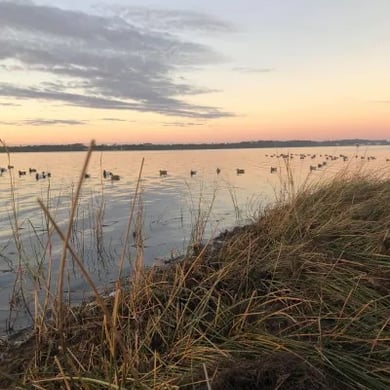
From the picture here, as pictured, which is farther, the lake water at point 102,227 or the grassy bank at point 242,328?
the lake water at point 102,227

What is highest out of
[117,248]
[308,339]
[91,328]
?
[308,339]

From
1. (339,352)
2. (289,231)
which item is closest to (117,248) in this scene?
(289,231)

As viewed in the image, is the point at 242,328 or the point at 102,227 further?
the point at 102,227

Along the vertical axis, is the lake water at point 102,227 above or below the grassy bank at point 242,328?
below

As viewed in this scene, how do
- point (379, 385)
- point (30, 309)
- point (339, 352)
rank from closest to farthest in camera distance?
1. point (379, 385)
2. point (339, 352)
3. point (30, 309)

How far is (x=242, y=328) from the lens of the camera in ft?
12.0

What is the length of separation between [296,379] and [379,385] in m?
0.60

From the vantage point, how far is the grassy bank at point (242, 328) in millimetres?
2738

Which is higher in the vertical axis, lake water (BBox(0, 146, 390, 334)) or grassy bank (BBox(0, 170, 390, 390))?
grassy bank (BBox(0, 170, 390, 390))

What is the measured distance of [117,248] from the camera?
10961 millimetres

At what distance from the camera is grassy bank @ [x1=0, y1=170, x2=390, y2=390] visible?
274 centimetres

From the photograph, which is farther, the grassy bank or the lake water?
the lake water

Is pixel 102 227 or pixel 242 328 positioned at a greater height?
pixel 242 328

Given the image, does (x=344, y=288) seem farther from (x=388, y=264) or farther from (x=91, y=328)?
(x=91, y=328)
